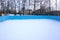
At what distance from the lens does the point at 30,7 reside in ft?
18.9

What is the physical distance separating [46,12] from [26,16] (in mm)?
1276

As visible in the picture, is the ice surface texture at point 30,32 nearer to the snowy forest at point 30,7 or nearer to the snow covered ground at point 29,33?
the snow covered ground at point 29,33

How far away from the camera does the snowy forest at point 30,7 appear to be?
566 cm

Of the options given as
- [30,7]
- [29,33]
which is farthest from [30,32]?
[30,7]

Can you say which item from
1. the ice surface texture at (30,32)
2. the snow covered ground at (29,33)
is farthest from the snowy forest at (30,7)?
the snow covered ground at (29,33)

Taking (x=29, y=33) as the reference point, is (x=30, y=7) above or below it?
above

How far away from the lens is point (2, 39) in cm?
139

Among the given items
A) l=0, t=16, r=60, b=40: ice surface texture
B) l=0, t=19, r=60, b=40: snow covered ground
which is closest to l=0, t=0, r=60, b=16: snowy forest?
l=0, t=16, r=60, b=40: ice surface texture

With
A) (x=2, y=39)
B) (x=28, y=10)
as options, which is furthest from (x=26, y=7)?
(x=2, y=39)

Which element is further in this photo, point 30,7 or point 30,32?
point 30,7

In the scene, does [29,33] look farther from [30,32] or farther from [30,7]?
[30,7]

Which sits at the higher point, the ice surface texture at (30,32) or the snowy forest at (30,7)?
the snowy forest at (30,7)

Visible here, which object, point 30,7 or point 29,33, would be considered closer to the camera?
point 29,33

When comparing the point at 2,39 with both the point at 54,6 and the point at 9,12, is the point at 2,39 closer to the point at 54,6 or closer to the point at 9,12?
the point at 9,12
